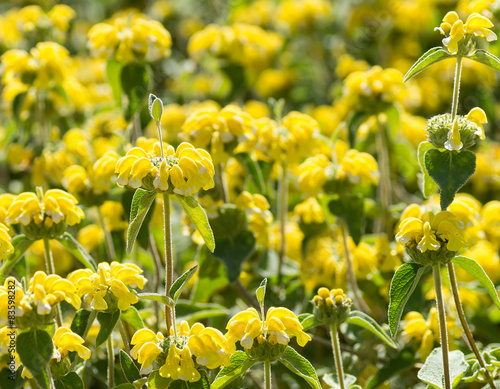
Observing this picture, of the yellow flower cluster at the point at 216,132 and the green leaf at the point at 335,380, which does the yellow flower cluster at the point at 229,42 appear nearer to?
the yellow flower cluster at the point at 216,132

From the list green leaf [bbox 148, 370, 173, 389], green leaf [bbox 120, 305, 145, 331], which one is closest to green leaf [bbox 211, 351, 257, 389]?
green leaf [bbox 148, 370, 173, 389]

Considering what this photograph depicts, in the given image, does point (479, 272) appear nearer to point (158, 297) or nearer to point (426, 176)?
point (426, 176)

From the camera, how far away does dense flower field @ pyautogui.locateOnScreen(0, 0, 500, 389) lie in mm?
1300

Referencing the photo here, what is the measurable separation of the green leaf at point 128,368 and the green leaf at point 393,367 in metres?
0.56

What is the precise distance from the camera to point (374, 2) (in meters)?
3.83

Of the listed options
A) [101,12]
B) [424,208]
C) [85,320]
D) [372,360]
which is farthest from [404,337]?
[101,12]

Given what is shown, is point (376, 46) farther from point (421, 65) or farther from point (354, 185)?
point (421, 65)

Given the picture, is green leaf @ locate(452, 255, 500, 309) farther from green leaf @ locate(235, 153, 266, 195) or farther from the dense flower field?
green leaf @ locate(235, 153, 266, 195)

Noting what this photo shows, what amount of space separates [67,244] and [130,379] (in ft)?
1.21

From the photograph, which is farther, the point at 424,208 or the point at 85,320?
the point at 424,208

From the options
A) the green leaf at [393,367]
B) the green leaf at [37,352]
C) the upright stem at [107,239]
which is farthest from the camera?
the upright stem at [107,239]

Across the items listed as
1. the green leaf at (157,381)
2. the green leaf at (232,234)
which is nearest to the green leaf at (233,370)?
the green leaf at (157,381)

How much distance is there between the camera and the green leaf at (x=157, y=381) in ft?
4.17

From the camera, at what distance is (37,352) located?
3.74 ft
